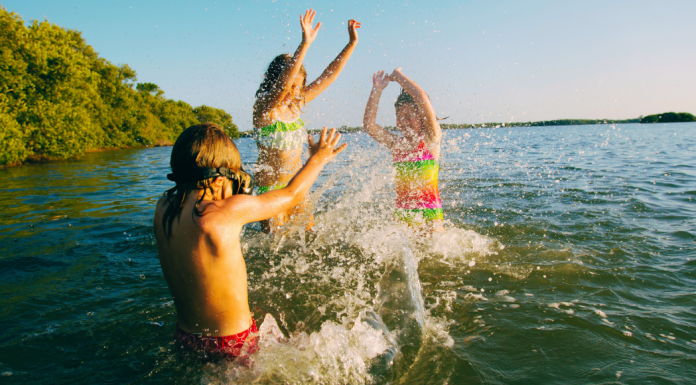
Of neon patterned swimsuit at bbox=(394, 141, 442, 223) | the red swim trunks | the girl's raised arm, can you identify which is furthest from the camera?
neon patterned swimsuit at bbox=(394, 141, 442, 223)

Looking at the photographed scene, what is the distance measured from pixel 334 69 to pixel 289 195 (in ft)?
8.89

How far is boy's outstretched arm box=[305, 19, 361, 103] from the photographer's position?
13.8 ft

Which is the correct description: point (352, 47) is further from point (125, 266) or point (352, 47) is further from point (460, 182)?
point (460, 182)

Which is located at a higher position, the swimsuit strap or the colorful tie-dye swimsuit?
the colorful tie-dye swimsuit

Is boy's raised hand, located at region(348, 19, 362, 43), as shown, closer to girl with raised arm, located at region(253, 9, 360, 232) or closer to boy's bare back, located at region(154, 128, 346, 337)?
girl with raised arm, located at region(253, 9, 360, 232)

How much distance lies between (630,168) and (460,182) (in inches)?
235

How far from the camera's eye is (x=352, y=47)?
4258mm

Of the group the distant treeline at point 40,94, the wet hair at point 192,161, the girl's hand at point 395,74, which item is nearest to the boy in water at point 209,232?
the wet hair at point 192,161

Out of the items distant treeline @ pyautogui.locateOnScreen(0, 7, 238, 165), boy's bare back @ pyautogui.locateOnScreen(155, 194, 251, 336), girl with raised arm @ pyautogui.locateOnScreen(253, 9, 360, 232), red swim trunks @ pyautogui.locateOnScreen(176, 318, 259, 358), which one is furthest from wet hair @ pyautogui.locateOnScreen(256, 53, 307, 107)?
distant treeline @ pyautogui.locateOnScreen(0, 7, 238, 165)

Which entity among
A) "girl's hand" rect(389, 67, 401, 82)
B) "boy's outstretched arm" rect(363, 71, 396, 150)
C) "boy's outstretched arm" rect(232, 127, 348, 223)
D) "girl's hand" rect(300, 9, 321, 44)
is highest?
"girl's hand" rect(300, 9, 321, 44)

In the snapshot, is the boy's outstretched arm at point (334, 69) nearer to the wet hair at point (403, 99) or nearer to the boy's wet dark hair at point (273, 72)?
the boy's wet dark hair at point (273, 72)

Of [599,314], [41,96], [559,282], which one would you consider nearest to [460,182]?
[559,282]

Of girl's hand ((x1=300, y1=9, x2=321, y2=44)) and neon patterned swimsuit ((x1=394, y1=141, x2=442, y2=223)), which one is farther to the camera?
neon patterned swimsuit ((x1=394, y1=141, x2=442, y2=223))

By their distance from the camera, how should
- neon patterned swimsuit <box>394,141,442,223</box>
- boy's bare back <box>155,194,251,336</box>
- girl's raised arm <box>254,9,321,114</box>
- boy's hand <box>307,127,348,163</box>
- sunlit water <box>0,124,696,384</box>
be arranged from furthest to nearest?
neon patterned swimsuit <box>394,141,442,223</box>, girl's raised arm <box>254,9,321,114</box>, boy's hand <box>307,127,348,163</box>, sunlit water <box>0,124,696,384</box>, boy's bare back <box>155,194,251,336</box>
